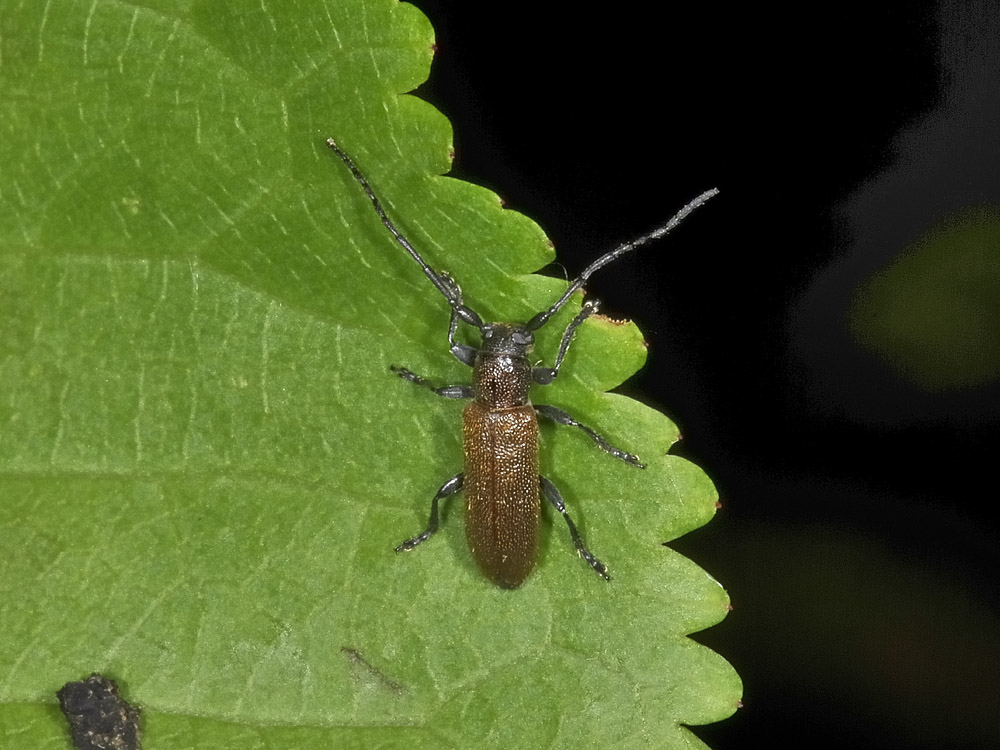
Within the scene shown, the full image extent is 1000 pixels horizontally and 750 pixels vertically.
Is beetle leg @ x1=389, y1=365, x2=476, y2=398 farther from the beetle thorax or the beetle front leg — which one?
the beetle front leg

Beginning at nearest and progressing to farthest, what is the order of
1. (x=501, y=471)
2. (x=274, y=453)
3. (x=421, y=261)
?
1. (x=421, y=261)
2. (x=274, y=453)
3. (x=501, y=471)

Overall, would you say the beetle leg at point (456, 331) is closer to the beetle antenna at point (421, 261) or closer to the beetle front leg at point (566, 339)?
the beetle antenna at point (421, 261)

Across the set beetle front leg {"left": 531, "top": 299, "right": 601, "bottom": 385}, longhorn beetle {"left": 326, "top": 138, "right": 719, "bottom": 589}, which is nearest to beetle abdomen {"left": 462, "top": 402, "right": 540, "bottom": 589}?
longhorn beetle {"left": 326, "top": 138, "right": 719, "bottom": 589}

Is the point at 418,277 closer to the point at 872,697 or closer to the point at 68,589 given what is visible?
the point at 68,589

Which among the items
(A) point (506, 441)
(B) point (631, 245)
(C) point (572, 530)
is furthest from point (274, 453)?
(B) point (631, 245)

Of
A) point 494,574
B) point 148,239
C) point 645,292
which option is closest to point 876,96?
point 645,292

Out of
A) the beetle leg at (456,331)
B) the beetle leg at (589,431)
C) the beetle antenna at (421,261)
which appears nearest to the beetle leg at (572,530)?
the beetle leg at (589,431)

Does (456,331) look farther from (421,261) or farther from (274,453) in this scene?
(274,453)
